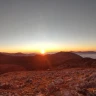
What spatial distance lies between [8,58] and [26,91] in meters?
27.6

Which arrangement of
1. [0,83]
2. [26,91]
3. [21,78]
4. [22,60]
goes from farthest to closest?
[22,60]
[21,78]
[0,83]
[26,91]

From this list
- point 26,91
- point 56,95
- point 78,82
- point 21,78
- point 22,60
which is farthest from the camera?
point 22,60

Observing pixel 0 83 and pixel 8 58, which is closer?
pixel 0 83

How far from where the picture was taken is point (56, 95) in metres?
14.3

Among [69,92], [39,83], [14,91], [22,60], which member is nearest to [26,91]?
[14,91]

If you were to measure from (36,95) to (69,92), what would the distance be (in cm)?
235

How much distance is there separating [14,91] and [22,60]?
25731 mm

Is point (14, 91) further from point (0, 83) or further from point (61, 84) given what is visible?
point (61, 84)

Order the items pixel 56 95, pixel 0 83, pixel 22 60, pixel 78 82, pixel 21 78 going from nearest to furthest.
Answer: pixel 56 95 → pixel 78 82 → pixel 0 83 → pixel 21 78 → pixel 22 60

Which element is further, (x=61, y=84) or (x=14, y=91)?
(x=61, y=84)

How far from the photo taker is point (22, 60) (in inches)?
1615

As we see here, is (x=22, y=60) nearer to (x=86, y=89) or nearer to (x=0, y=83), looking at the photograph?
(x=0, y=83)

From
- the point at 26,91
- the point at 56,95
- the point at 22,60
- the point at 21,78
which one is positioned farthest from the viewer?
the point at 22,60

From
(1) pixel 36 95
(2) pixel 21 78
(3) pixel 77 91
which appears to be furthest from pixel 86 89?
(2) pixel 21 78
